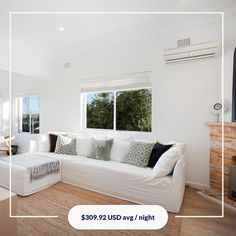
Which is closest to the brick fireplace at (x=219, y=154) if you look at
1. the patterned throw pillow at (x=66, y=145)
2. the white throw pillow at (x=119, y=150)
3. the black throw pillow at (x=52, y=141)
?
the white throw pillow at (x=119, y=150)

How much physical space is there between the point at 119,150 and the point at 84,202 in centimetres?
94

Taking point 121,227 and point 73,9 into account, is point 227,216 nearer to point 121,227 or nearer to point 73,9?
point 121,227

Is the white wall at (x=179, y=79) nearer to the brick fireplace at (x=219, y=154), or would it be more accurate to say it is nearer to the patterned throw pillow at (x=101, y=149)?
the brick fireplace at (x=219, y=154)

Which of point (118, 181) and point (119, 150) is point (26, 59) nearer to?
point (119, 150)

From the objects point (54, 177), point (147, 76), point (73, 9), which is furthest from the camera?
point (147, 76)

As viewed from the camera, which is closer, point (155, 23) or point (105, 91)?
point (155, 23)

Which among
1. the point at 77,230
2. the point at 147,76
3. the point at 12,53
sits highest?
the point at 12,53

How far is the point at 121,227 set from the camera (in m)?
1.59

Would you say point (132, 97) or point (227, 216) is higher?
point (132, 97)

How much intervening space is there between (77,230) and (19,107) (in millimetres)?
4600

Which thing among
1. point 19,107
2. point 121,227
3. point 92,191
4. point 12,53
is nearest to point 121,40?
point 12,53

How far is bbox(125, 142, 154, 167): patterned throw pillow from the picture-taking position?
2379 millimetres

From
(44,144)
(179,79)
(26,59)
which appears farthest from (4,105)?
(179,79)

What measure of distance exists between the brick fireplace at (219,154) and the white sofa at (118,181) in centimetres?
44
